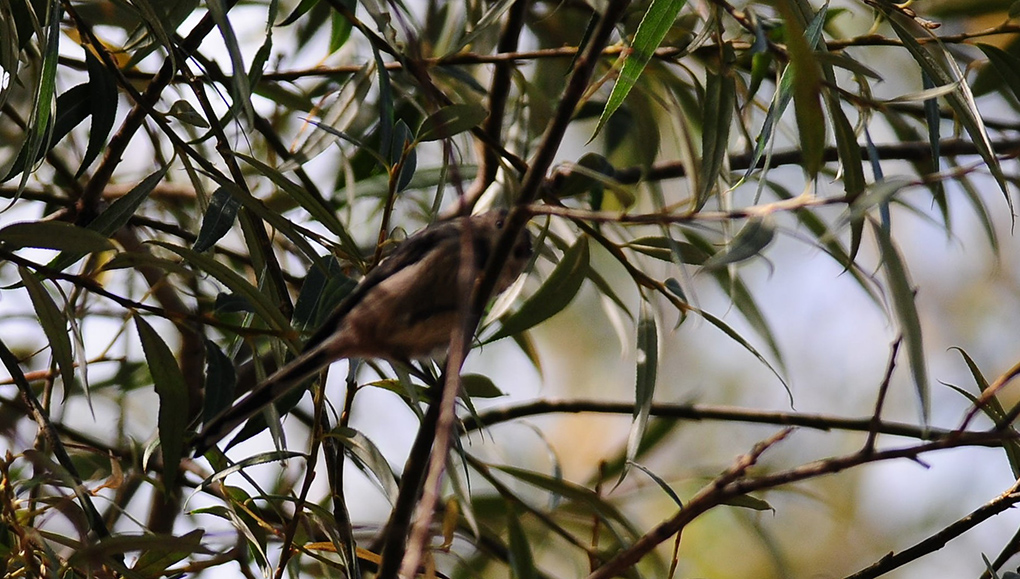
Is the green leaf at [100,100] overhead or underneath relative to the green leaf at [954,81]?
overhead

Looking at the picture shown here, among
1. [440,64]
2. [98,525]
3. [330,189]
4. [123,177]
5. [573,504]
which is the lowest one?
[98,525]

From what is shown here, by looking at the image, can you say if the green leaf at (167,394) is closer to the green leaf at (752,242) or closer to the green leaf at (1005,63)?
the green leaf at (752,242)

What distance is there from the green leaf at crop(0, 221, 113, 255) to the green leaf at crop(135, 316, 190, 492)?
0.61ft

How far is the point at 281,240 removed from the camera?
2254 mm

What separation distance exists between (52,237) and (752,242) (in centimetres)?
89

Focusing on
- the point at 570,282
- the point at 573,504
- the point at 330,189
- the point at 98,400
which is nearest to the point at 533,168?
the point at 570,282

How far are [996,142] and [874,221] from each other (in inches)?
64.0

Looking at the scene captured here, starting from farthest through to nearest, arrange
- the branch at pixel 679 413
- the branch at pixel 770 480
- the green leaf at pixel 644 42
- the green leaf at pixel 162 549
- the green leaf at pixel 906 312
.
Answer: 1. the branch at pixel 679 413
2. the green leaf at pixel 644 42
3. the green leaf at pixel 162 549
4. the green leaf at pixel 906 312
5. the branch at pixel 770 480

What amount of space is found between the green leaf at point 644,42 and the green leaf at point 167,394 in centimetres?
69

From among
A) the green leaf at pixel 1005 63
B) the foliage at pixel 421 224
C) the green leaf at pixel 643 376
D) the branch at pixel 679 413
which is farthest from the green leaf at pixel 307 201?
the green leaf at pixel 1005 63

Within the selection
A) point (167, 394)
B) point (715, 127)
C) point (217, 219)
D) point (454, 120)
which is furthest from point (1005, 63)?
point (167, 394)

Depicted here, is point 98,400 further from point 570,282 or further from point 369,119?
point 570,282

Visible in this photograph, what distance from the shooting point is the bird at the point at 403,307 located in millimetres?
1519

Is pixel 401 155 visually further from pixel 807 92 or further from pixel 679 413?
pixel 679 413
